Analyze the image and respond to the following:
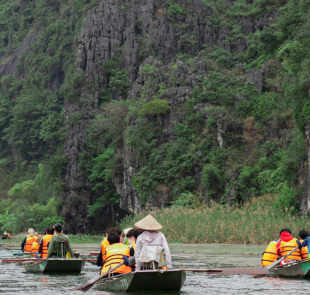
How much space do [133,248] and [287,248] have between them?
174 inches

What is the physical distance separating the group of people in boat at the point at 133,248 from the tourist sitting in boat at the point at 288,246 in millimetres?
4016

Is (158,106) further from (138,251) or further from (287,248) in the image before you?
(138,251)

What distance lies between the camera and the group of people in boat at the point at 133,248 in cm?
A: 1127

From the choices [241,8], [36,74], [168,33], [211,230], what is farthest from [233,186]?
[36,74]

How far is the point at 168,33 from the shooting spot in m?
60.2

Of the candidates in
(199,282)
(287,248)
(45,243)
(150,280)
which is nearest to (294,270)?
(287,248)

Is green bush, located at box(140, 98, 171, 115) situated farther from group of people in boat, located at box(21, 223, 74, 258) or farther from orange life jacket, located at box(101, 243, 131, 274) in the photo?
orange life jacket, located at box(101, 243, 131, 274)

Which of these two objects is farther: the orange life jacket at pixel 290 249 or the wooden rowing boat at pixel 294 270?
the orange life jacket at pixel 290 249

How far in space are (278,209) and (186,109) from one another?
16.1 metres

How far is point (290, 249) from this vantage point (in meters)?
14.8

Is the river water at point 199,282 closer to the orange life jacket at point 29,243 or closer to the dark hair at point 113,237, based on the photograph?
the dark hair at point 113,237

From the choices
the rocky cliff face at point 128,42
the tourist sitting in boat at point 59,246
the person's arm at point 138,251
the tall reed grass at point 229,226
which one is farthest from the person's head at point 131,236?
the rocky cliff face at point 128,42

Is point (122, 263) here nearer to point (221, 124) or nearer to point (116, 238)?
point (116, 238)

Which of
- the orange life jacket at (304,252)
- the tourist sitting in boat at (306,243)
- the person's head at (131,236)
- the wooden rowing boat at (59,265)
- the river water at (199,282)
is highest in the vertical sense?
the person's head at (131,236)
